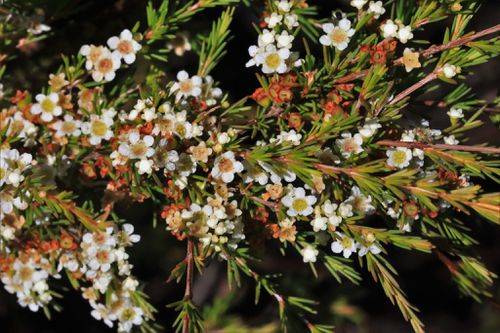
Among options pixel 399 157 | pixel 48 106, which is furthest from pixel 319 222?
pixel 48 106

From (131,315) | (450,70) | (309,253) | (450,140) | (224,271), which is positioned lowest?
(224,271)

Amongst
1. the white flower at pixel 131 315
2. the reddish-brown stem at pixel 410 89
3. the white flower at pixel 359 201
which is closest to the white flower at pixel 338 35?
the reddish-brown stem at pixel 410 89

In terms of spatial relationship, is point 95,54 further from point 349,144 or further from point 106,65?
point 349,144

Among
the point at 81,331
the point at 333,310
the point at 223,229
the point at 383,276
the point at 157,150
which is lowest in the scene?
the point at 81,331

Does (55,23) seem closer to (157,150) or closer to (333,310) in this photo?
(157,150)

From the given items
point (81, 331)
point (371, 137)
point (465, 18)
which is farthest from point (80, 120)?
point (81, 331)

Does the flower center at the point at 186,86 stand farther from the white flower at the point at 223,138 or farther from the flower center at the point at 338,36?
the flower center at the point at 338,36
